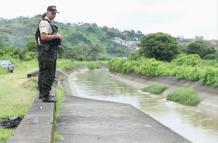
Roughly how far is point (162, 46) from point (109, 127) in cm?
4966

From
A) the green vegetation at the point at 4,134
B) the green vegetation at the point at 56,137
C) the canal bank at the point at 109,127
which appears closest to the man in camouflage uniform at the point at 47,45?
the canal bank at the point at 109,127

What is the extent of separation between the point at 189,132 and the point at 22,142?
31.8 ft

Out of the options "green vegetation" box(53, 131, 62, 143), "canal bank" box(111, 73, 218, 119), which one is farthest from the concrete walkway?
"canal bank" box(111, 73, 218, 119)

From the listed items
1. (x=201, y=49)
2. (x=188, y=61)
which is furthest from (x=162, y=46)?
(x=188, y=61)

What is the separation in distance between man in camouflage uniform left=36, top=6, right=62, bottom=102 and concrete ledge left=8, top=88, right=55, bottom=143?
2.13ft

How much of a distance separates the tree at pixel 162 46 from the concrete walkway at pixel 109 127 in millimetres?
45993

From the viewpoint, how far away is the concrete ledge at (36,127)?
7.44 meters

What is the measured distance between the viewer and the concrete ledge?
744cm

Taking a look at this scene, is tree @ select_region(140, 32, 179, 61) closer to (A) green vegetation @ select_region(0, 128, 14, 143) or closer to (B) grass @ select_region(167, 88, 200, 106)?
(B) grass @ select_region(167, 88, 200, 106)

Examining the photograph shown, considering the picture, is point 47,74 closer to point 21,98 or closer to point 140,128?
point 140,128

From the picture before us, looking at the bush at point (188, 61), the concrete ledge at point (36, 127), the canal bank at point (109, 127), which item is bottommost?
the canal bank at point (109, 127)

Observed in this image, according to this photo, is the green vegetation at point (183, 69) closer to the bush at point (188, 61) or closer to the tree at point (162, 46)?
the bush at point (188, 61)

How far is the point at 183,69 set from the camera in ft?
119

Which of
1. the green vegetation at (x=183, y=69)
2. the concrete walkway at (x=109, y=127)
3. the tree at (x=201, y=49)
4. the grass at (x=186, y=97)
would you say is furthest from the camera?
the tree at (x=201, y=49)
